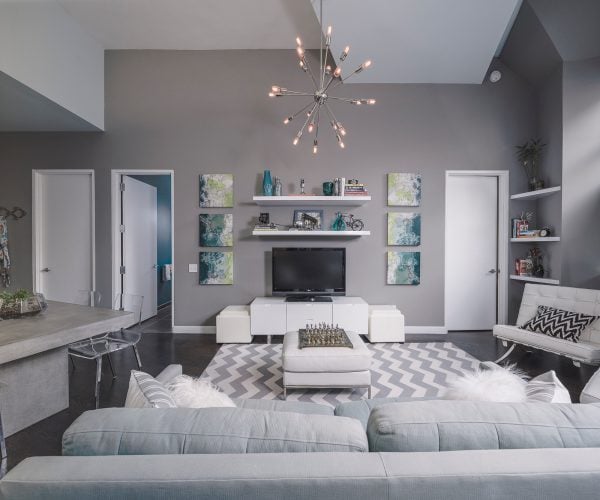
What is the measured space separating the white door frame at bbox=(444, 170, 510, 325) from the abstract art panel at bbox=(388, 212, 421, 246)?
0.42m

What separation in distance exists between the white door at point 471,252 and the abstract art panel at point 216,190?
10.1 ft

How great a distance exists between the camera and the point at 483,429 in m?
0.85

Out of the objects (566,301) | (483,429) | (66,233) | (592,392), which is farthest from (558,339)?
(66,233)

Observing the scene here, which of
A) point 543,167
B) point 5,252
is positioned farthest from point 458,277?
point 5,252

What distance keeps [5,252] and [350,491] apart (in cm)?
540

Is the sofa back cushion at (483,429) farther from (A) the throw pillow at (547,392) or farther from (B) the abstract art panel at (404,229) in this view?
(B) the abstract art panel at (404,229)

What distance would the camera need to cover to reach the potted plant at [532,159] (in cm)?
400

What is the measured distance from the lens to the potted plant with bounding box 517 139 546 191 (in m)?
4.00

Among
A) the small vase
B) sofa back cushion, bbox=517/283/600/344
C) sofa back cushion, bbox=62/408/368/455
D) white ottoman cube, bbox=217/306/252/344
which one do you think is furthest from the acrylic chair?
sofa back cushion, bbox=517/283/600/344

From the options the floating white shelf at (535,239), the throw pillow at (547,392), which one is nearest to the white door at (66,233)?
the throw pillow at (547,392)

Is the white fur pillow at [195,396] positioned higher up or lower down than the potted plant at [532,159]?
lower down

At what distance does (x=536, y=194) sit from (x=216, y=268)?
14.2 ft

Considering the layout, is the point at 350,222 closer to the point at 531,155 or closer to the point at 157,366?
the point at 531,155

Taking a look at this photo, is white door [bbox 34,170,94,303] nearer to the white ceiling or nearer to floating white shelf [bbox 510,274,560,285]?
the white ceiling
